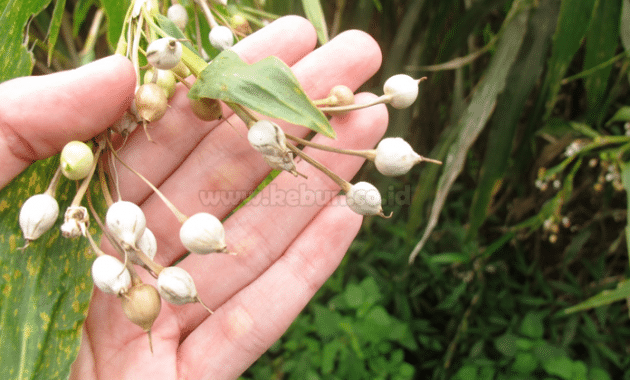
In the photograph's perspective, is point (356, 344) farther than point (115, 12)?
Yes

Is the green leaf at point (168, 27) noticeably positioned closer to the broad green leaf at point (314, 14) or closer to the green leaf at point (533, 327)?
the broad green leaf at point (314, 14)

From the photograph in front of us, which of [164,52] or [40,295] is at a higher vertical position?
[164,52]

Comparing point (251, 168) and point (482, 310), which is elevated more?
point (251, 168)

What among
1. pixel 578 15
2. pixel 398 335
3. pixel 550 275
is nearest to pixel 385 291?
pixel 398 335

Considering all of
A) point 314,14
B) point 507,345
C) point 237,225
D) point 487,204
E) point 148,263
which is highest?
point 314,14

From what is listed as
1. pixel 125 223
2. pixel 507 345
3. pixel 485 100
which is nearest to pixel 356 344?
pixel 507 345

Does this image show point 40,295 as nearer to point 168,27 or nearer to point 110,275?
point 110,275

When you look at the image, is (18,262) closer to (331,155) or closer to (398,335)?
(331,155)
